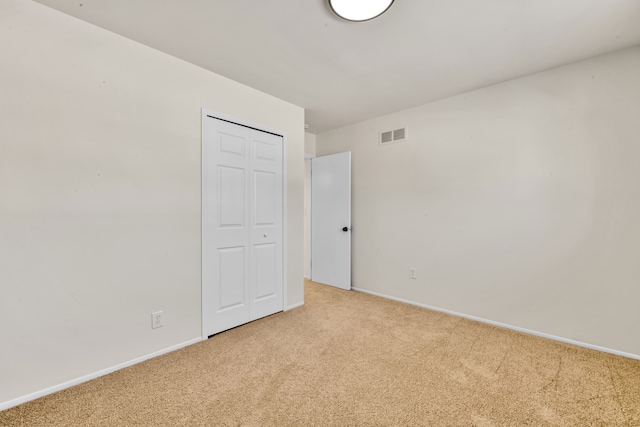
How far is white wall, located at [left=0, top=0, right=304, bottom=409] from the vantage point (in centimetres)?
164

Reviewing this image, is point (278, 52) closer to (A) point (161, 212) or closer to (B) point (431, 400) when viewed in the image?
(A) point (161, 212)

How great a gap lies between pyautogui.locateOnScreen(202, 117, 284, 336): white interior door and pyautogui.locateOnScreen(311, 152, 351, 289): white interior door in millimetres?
1220

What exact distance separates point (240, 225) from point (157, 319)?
1.07 m

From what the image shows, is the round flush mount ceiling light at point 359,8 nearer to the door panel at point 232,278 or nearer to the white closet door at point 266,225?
the white closet door at point 266,225

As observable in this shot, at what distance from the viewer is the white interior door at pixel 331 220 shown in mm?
4059

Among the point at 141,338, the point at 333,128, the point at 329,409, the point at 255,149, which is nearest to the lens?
the point at 329,409

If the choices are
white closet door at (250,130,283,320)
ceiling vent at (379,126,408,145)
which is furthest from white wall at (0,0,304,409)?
ceiling vent at (379,126,408,145)

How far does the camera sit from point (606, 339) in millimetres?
2264

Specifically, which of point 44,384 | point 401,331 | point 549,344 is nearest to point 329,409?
point 401,331

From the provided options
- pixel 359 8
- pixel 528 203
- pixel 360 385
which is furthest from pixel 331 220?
pixel 359 8

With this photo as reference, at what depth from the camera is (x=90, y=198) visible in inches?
74.2

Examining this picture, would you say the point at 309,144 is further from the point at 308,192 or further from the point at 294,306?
the point at 294,306

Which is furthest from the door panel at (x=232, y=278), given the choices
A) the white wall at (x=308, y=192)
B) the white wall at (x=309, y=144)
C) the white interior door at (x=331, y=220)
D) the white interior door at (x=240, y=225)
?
the white wall at (x=309, y=144)

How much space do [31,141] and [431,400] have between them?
299 centimetres
